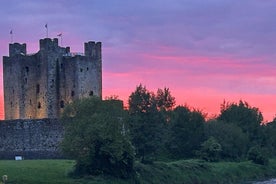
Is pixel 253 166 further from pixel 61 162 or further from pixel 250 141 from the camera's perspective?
pixel 61 162

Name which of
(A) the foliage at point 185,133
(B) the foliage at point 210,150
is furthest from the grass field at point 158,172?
(A) the foliage at point 185,133

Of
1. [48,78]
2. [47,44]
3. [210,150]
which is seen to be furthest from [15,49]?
[210,150]

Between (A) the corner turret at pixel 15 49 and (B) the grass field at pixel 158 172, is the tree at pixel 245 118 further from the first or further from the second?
(A) the corner turret at pixel 15 49

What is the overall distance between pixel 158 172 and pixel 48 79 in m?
34.5

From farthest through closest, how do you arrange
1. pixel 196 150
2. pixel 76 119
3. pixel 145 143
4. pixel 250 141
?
pixel 250 141
pixel 196 150
pixel 145 143
pixel 76 119

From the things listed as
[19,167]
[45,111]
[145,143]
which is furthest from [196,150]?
[19,167]

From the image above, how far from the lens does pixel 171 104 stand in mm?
94875

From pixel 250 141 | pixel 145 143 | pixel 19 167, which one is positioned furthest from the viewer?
pixel 250 141

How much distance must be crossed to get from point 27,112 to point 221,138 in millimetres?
26742

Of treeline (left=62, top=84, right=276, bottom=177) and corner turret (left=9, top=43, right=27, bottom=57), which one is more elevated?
corner turret (left=9, top=43, right=27, bottom=57)

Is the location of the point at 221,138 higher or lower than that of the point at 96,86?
lower

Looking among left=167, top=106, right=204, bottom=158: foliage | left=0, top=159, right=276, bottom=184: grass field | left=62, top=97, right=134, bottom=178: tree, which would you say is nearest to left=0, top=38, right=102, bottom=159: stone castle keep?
left=167, top=106, right=204, bottom=158: foliage

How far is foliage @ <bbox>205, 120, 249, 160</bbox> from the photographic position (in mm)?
89250

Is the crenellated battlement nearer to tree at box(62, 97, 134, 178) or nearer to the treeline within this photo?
the treeline
